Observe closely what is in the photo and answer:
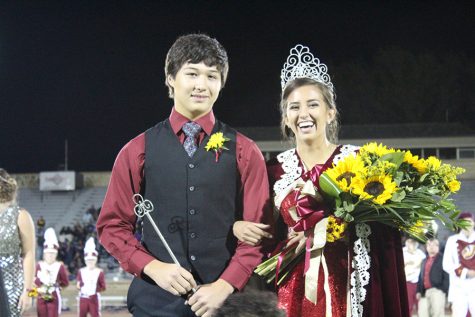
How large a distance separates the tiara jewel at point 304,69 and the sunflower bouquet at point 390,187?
657mm

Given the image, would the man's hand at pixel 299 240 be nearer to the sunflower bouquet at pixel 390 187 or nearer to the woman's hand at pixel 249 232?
the sunflower bouquet at pixel 390 187

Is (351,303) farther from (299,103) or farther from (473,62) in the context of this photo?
(473,62)

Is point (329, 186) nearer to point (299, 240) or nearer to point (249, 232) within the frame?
point (299, 240)

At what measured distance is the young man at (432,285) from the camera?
11.6 m

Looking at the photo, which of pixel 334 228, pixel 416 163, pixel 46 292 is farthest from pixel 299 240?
pixel 46 292

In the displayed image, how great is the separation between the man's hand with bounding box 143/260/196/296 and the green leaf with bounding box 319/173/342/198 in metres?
0.84

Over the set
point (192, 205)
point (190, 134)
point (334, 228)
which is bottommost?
point (334, 228)

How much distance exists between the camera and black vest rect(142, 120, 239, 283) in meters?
3.07

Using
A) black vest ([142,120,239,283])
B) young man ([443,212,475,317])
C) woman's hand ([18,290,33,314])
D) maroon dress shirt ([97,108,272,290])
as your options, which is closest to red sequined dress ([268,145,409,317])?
maroon dress shirt ([97,108,272,290])

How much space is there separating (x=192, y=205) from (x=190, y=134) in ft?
0.99

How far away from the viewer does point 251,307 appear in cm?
212

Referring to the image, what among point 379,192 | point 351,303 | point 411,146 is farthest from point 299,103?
point 411,146

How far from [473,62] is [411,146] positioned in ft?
20.7

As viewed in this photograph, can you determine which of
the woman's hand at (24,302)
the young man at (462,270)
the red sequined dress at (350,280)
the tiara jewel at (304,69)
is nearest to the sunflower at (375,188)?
the red sequined dress at (350,280)
